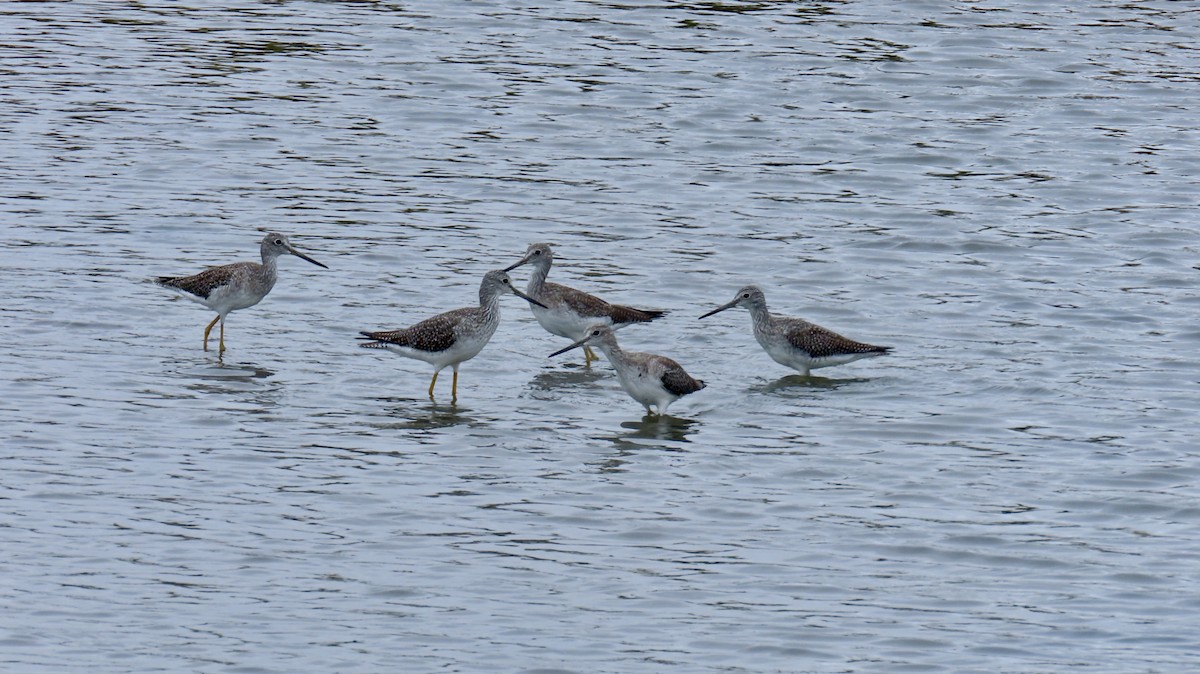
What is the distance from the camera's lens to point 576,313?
18.5 meters

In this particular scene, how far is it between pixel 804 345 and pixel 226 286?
556cm

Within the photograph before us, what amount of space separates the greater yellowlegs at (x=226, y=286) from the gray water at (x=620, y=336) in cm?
44

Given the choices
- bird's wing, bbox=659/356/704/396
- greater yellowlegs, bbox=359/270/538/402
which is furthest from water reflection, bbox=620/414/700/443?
greater yellowlegs, bbox=359/270/538/402

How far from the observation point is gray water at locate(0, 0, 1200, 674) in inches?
461

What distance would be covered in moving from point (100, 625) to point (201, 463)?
3.16 m

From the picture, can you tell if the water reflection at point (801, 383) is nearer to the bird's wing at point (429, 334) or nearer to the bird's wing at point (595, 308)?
the bird's wing at point (595, 308)

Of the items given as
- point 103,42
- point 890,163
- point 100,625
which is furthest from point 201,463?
point 103,42

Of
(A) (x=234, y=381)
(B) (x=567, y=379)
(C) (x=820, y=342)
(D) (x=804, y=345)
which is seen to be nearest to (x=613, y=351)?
(B) (x=567, y=379)

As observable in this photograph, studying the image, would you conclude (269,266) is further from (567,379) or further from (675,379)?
(675,379)

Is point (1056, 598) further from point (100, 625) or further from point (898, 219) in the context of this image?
point (898, 219)

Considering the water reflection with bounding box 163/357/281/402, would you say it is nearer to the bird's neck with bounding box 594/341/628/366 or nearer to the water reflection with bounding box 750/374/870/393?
the bird's neck with bounding box 594/341/628/366

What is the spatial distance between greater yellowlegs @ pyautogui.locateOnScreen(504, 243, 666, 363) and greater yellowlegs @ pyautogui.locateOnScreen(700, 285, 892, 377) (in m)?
0.89

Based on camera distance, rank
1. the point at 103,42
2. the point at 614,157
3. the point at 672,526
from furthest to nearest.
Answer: the point at 103,42 < the point at 614,157 < the point at 672,526

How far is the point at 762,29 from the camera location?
1206 inches
